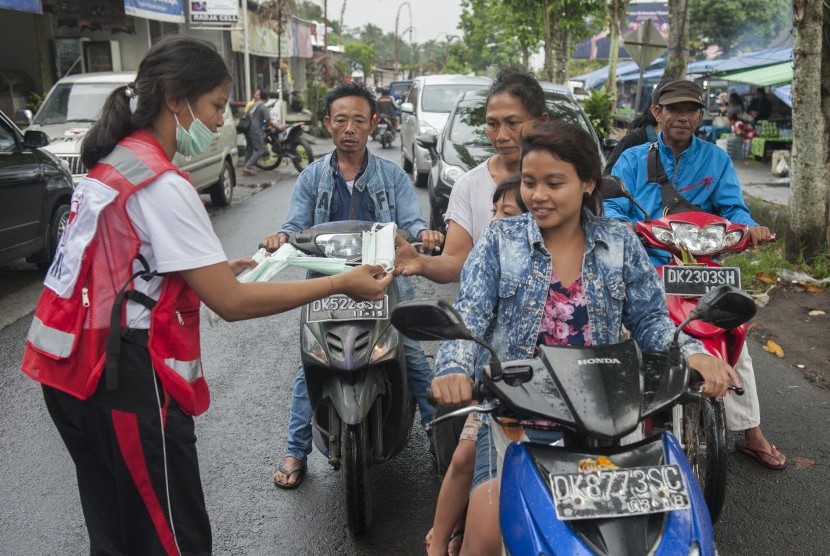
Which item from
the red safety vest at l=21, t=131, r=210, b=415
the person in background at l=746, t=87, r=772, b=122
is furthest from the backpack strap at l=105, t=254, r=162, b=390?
the person in background at l=746, t=87, r=772, b=122

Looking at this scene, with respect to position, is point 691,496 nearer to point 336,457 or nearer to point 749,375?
point 336,457

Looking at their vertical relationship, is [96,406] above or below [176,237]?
below

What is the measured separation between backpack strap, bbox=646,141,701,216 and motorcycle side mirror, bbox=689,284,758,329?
6.72ft

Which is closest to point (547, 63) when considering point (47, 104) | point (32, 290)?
point (47, 104)

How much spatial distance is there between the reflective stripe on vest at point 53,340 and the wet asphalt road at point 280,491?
1.51 m

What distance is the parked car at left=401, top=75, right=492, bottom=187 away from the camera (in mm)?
12805

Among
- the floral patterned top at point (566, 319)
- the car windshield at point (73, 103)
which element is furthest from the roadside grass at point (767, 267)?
the car windshield at point (73, 103)

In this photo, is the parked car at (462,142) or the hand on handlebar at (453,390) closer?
the hand on handlebar at (453,390)

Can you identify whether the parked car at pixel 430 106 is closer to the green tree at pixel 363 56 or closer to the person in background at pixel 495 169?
the person in background at pixel 495 169

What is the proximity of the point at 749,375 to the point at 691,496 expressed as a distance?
233 centimetres

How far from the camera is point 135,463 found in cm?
213

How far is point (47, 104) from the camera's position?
10938mm

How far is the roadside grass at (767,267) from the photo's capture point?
7141 mm

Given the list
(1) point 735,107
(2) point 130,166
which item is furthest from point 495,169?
(1) point 735,107
